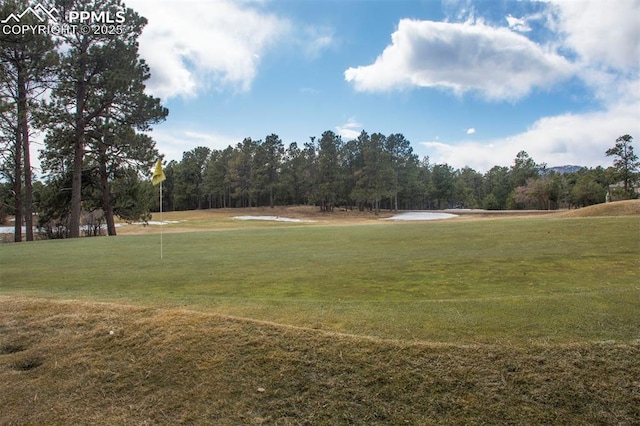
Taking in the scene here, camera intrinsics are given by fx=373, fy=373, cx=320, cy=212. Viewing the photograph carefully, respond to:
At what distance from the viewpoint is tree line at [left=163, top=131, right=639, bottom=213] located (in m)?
59.8

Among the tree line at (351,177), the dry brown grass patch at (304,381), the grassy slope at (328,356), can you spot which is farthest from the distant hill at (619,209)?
the tree line at (351,177)

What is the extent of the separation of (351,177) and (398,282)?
60.3 m

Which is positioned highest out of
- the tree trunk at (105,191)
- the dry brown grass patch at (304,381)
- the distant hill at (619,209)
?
the tree trunk at (105,191)

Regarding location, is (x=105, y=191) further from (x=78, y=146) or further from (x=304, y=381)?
(x=304, y=381)

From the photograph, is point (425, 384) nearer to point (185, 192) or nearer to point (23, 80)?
point (23, 80)

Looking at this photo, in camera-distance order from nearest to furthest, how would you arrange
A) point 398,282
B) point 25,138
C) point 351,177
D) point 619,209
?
point 398,282, point 25,138, point 619,209, point 351,177

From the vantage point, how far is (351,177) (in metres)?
66.4

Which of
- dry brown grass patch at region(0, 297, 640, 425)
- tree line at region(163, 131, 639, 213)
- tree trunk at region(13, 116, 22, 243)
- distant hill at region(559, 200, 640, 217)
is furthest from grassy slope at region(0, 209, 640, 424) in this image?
tree line at region(163, 131, 639, 213)

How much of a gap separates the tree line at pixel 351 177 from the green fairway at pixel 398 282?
49.7 m

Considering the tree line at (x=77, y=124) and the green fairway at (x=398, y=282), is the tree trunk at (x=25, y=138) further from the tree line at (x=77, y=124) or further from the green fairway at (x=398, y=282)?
the green fairway at (x=398, y=282)

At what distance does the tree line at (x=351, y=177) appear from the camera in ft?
196

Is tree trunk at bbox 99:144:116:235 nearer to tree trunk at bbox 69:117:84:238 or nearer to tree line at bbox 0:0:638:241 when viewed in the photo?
tree line at bbox 0:0:638:241

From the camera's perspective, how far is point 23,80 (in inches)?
790

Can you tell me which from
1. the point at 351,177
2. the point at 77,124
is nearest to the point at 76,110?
the point at 77,124
